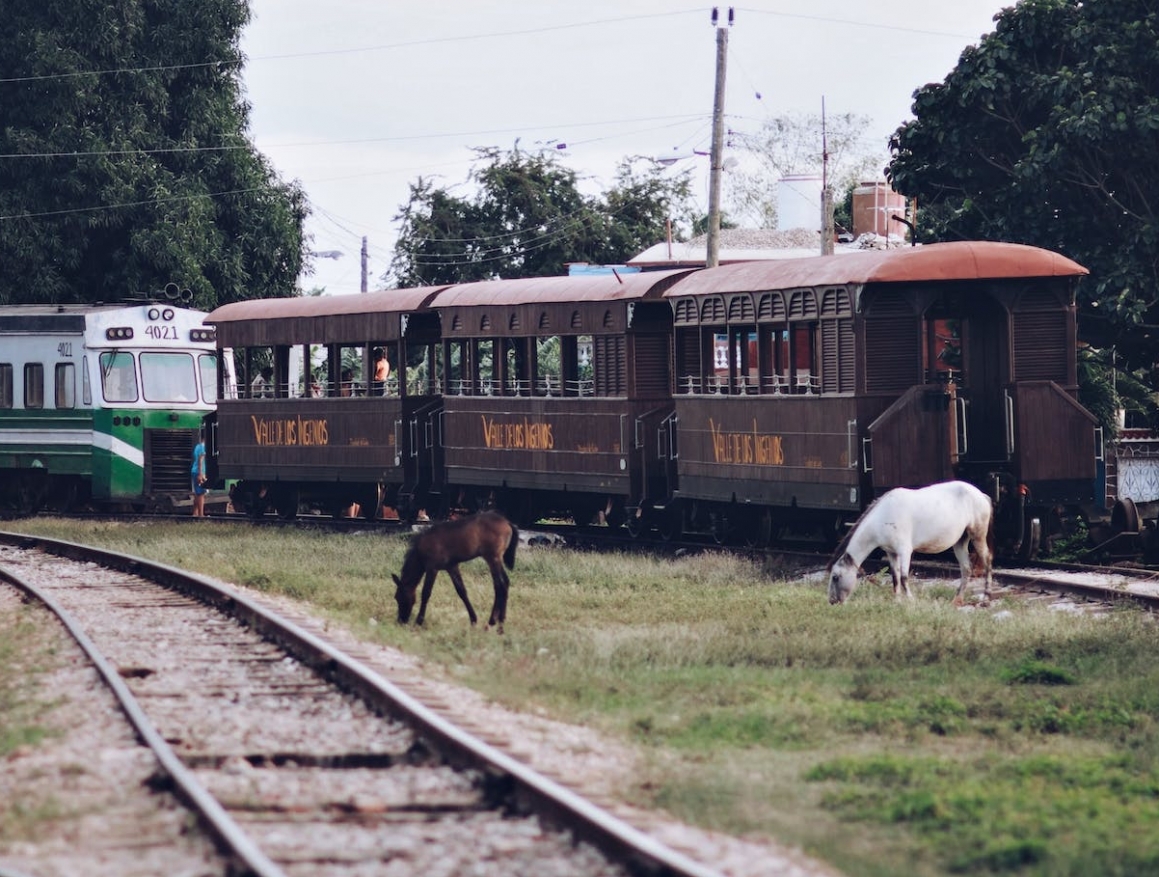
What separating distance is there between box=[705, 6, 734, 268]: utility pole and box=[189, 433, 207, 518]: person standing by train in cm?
876

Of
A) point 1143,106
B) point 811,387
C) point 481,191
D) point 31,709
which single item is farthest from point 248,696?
point 481,191

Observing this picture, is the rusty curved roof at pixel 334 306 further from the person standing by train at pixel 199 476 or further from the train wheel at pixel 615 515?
the train wheel at pixel 615 515

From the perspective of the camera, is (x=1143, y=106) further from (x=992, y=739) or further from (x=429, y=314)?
(x=992, y=739)

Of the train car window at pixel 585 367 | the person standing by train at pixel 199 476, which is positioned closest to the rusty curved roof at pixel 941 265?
the train car window at pixel 585 367

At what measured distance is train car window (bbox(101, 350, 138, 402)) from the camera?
3067 centimetres

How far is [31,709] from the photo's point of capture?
11266 mm

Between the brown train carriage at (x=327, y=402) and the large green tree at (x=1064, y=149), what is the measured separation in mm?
7588

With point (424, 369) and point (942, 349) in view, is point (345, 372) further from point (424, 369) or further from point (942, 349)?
point (942, 349)

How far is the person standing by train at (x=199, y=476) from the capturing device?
3125 cm

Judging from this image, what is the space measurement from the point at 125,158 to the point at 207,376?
12.7 meters

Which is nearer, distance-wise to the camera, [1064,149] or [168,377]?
[1064,149]

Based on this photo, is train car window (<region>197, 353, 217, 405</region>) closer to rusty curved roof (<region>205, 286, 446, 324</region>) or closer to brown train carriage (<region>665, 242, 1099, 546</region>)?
rusty curved roof (<region>205, 286, 446, 324</region>)

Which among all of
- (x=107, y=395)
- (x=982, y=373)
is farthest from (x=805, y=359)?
(x=107, y=395)

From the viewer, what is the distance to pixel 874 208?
61844 millimetres
